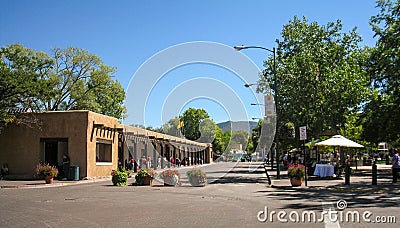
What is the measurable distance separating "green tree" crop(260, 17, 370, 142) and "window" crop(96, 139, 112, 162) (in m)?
13.6

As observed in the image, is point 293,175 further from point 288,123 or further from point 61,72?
point 61,72

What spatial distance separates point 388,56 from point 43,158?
946 inches

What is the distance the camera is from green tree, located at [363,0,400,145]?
27.4 metres

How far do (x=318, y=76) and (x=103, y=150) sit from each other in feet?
56.0

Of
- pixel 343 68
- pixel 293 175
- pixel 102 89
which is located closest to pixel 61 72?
pixel 102 89

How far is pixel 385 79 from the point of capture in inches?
1264

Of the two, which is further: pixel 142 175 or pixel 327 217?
pixel 142 175

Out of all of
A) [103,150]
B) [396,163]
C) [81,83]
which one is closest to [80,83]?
[81,83]

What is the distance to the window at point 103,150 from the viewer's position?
1294 inches

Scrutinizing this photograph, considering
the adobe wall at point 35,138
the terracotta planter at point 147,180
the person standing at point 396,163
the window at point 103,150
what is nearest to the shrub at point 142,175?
the terracotta planter at point 147,180

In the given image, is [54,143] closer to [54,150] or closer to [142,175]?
[54,150]

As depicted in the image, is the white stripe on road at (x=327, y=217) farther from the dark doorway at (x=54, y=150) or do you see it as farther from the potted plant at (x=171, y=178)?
the dark doorway at (x=54, y=150)

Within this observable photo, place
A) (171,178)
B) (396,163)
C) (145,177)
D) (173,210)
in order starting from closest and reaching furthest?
(173,210) < (396,163) < (171,178) < (145,177)

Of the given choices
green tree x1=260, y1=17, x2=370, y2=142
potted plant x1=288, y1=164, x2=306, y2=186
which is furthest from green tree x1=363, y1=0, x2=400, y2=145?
potted plant x1=288, y1=164, x2=306, y2=186
